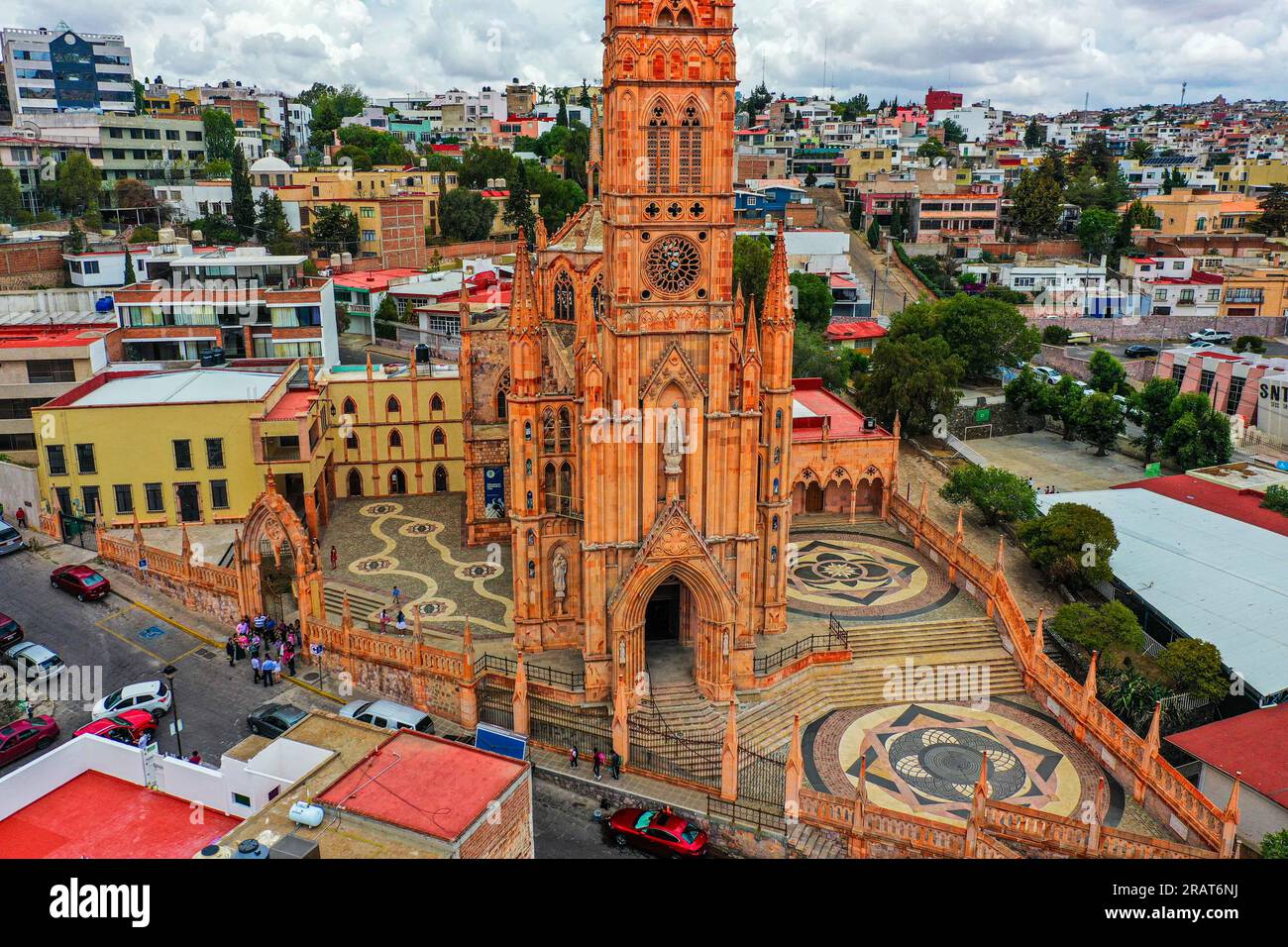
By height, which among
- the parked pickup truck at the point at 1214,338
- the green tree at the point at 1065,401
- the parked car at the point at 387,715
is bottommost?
the parked car at the point at 387,715

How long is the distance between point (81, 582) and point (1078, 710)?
40.3 metres

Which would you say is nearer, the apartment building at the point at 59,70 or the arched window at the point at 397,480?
the arched window at the point at 397,480

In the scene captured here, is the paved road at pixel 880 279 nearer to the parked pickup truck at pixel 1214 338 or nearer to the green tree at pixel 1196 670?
the parked pickup truck at pixel 1214 338

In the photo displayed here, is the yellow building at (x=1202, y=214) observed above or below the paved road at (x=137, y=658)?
above

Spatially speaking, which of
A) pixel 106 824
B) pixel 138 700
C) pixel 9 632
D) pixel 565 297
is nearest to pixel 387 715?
pixel 138 700

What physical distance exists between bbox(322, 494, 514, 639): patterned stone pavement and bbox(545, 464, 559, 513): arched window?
551cm

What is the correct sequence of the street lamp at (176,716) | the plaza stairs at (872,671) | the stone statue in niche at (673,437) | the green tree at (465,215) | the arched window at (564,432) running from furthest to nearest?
the green tree at (465,215) < the arched window at (564,432) < the plaza stairs at (872,671) < the stone statue in niche at (673,437) < the street lamp at (176,716)

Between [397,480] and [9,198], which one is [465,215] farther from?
[397,480]

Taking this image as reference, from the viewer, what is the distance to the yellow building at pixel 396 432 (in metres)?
53.5

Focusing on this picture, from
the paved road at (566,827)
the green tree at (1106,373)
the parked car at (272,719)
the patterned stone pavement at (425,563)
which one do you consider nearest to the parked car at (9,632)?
the parked car at (272,719)

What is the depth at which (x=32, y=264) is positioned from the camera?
78.6 m

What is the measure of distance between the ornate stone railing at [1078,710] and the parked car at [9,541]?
140 feet

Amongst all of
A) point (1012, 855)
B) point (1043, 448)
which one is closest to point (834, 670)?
point (1012, 855)

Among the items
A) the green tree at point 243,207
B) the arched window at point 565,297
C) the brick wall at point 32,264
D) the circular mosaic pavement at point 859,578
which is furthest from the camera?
the green tree at point 243,207
